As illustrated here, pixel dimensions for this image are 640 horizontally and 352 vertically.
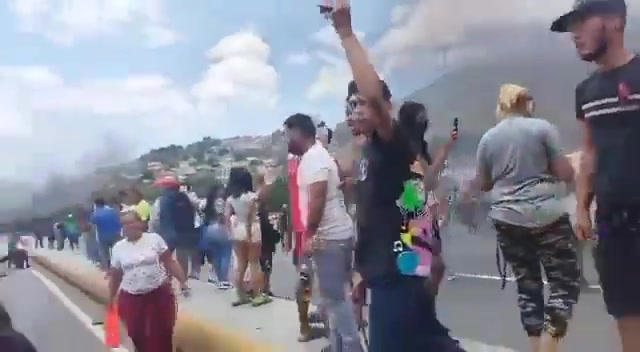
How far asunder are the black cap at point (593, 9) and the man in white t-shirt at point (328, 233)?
0.75m

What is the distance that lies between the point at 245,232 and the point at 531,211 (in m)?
1.01

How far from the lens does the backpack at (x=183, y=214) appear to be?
2535mm

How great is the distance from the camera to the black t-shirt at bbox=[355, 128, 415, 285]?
193 centimetres

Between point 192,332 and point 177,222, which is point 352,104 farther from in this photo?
point 192,332

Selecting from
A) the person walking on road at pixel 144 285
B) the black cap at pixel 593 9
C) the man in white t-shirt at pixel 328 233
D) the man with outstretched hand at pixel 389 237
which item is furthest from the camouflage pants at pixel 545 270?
the person walking on road at pixel 144 285

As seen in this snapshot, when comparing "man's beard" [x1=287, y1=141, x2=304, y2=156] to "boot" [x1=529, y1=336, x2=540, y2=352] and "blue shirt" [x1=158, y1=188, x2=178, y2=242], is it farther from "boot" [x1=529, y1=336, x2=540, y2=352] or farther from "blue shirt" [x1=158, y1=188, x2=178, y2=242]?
"boot" [x1=529, y1=336, x2=540, y2=352]

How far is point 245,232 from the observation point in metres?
2.57

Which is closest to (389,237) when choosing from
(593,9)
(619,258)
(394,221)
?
(394,221)

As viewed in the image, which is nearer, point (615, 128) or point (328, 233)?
point (615, 128)

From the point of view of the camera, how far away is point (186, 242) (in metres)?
2.63

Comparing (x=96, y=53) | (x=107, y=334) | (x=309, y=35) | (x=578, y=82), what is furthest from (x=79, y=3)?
(x=578, y=82)

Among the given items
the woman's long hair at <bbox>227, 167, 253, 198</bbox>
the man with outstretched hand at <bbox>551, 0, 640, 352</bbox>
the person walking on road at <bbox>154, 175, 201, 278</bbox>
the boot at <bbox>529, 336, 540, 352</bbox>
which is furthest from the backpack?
the man with outstretched hand at <bbox>551, 0, 640, 352</bbox>

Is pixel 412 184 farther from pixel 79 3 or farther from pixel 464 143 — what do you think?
pixel 79 3

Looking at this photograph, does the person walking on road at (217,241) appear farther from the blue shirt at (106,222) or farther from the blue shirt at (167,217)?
the blue shirt at (106,222)
